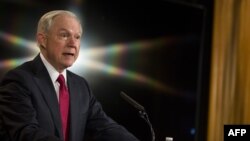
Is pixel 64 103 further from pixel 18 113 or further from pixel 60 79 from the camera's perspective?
pixel 18 113

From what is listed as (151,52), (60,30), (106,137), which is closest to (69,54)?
(60,30)

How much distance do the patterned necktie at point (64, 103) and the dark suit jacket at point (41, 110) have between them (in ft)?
0.08

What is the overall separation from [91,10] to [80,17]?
104mm

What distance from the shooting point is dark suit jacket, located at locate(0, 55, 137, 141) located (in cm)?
162

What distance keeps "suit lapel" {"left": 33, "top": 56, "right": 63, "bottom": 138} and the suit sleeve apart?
0.27ft

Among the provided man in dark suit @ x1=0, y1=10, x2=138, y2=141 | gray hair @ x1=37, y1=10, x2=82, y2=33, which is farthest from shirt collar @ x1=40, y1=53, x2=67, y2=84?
gray hair @ x1=37, y1=10, x2=82, y2=33

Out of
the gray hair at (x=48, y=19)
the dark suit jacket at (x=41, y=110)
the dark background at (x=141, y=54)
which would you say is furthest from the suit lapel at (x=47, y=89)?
the dark background at (x=141, y=54)

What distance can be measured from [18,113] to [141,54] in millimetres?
1703

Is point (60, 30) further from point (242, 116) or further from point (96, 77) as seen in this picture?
point (242, 116)

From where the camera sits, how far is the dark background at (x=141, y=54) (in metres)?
2.69

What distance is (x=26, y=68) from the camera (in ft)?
6.09

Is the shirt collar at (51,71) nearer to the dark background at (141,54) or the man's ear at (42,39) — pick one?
the man's ear at (42,39)

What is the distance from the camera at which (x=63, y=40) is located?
6.15 ft

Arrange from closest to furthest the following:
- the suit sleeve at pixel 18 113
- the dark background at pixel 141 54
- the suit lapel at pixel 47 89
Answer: the suit sleeve at pixel 18 113 → the suit lapel at pixel 47 89 → the dark background at pixel 141 54
